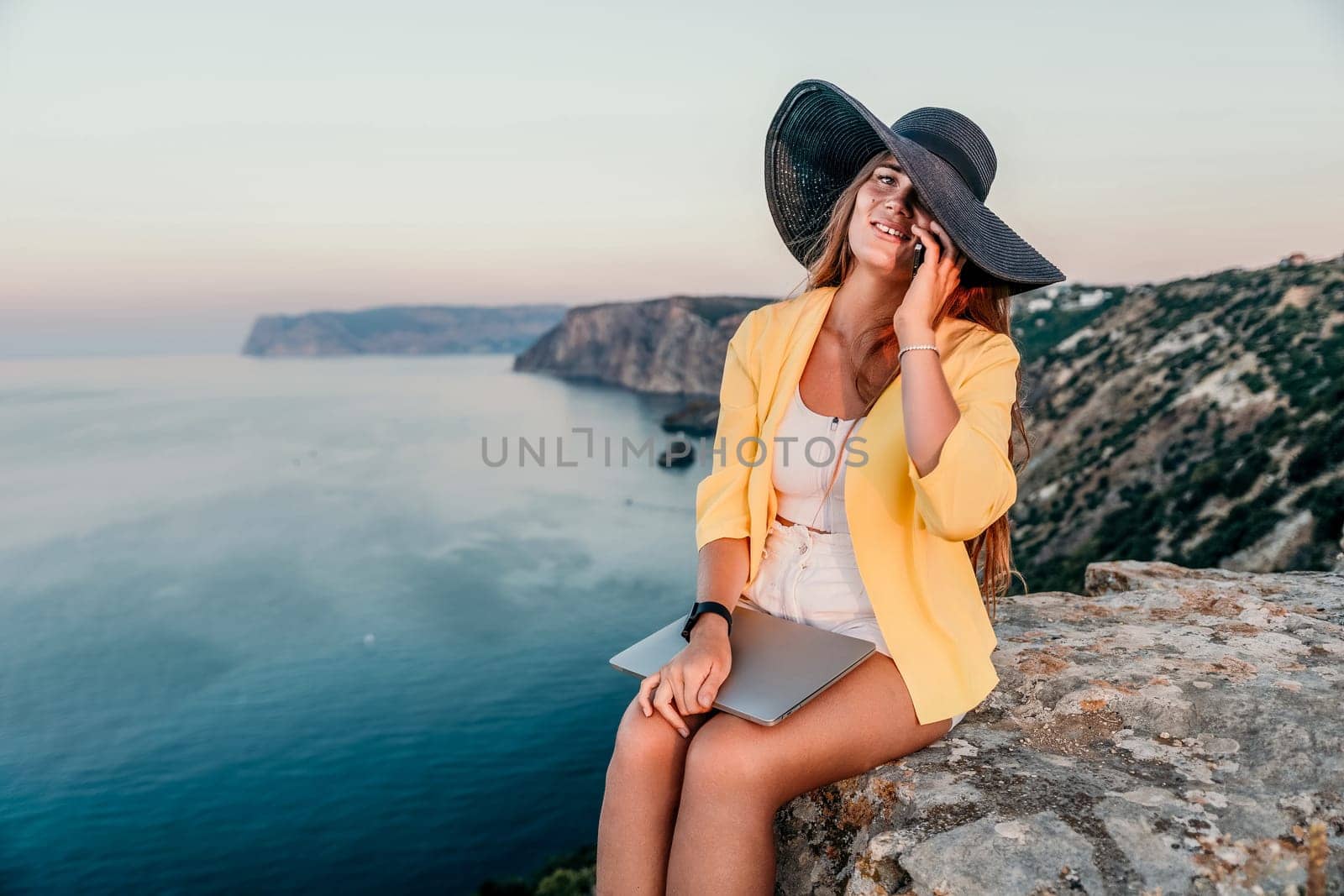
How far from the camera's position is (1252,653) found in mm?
2391

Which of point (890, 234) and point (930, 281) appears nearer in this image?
point (930, 281)

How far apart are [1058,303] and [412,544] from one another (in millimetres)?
55634

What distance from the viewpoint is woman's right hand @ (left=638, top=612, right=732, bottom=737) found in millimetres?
1766

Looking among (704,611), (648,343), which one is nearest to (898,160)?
(704,611)

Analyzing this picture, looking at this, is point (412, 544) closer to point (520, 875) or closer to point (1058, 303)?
point (520, 875)

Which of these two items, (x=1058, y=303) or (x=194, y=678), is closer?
(x=194, y=678)

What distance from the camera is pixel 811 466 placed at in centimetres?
210

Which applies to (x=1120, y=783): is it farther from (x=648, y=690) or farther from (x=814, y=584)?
(x=648, y=690)

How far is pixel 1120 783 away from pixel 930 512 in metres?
0.73

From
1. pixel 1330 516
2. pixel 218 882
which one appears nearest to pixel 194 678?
pixel 218 882

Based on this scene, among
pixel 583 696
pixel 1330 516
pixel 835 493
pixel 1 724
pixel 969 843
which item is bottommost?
pixel 1 724

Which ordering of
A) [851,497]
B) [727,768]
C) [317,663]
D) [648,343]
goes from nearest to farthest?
[727,768] → [851,497] → [317,663] → [648,343]

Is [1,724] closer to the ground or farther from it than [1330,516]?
closer to the ground

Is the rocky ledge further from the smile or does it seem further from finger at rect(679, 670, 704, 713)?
the smile
